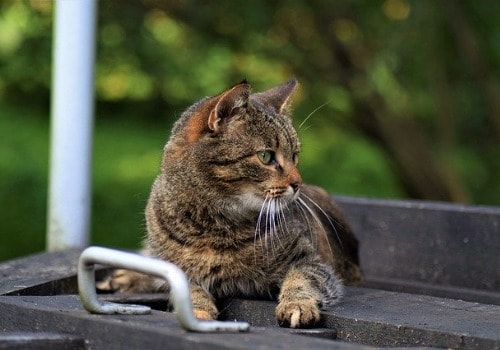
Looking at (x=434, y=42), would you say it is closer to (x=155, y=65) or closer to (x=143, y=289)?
(x=155, y=65)

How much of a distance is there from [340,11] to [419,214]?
265cm

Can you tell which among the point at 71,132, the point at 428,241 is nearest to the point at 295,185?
the point at 428,241

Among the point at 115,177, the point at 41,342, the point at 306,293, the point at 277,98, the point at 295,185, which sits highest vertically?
the point at 115,177

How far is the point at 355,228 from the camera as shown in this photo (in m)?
5.02

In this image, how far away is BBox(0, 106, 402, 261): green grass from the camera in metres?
8.68

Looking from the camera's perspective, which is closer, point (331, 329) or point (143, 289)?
point (331, 329)

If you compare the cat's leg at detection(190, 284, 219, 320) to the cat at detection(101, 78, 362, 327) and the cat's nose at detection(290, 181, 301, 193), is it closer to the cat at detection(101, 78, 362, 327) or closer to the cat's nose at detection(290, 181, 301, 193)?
the cat at detection(101, 78, 362, 327)

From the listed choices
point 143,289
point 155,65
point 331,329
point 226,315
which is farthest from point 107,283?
point 155,65

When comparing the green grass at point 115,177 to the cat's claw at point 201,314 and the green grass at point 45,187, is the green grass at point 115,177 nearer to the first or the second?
the green grass at point 45,187

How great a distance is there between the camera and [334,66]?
736 cm

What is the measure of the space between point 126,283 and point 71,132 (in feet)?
3.19

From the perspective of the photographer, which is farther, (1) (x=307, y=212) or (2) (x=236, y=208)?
(1) (x=307, y=212)

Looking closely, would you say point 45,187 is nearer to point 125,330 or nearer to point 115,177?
point 115,177

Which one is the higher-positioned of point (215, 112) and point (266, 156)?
point (215, 112)
